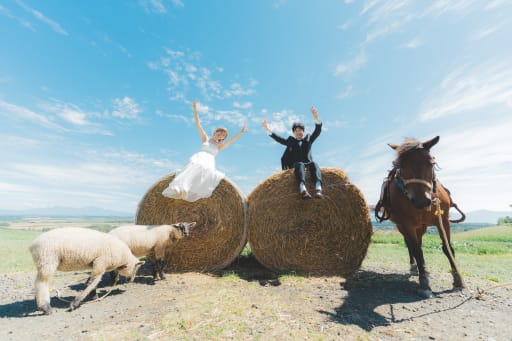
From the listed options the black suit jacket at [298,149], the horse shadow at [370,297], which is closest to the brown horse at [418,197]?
the horse shadow at [370,297]

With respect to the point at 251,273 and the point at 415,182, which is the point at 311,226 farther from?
the point at 415,182

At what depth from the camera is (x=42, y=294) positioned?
9.30ft

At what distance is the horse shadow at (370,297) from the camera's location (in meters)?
2.69

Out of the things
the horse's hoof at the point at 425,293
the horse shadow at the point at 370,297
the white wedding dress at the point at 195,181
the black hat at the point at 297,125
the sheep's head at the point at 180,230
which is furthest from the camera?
the black hat at the point at 297,125

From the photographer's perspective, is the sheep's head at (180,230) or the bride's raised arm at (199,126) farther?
the bride's raised arm at (199,126)

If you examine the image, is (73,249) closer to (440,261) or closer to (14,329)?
(14,329)

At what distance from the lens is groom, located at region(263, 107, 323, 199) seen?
479cm

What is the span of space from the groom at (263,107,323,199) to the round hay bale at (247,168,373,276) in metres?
0.25

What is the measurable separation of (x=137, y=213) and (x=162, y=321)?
312cm

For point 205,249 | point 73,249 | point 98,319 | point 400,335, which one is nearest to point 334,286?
point 400,335

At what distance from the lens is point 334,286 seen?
3.98 meters

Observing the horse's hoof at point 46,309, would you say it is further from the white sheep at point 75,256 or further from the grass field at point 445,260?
the grass field at point 445,260

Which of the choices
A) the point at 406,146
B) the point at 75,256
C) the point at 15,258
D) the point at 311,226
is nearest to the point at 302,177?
the point at 311,226

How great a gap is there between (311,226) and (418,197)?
2.11 metres
